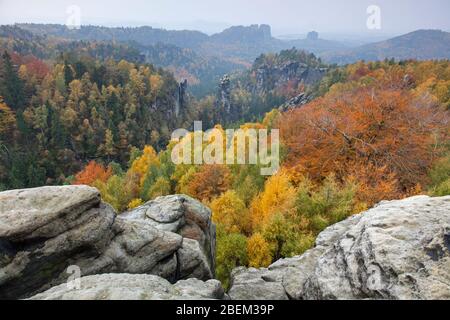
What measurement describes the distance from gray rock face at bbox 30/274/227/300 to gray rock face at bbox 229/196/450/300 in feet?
16.0

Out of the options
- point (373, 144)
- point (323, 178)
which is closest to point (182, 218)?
point (323, 178)

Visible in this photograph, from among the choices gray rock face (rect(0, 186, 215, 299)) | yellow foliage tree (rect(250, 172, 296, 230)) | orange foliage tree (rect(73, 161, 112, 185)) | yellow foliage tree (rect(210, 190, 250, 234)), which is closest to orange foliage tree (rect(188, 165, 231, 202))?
yellow foliage tree (rect(210, 190, 250, 234))

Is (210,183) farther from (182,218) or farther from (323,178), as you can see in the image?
(182,218)

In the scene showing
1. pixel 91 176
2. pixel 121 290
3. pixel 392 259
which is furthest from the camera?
pixel 91 176

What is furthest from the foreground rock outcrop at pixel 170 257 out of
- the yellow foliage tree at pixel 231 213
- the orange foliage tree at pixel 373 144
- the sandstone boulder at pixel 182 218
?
the orange foliage tree at pixel 373 144

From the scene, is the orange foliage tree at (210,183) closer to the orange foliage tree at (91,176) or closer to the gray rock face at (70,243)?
the gray rock face at (70,243)

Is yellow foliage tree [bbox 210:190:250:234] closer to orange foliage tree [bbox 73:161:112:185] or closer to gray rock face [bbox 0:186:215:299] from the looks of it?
gray rock face [bbox 0:186:215:299]

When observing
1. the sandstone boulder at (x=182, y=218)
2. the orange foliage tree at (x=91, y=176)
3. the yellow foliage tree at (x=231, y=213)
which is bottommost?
the orange foliage tree at (x=91, y=176)

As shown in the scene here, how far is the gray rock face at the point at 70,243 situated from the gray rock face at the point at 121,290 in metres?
2.55

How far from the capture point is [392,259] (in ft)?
35.3

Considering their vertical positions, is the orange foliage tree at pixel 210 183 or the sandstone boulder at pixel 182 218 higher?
the sandstone boulder at pixel 182 218

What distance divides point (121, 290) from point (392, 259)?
27.7 ft

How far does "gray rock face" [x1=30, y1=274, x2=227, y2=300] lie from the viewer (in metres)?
10.2

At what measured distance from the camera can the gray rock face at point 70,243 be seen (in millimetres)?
13156
